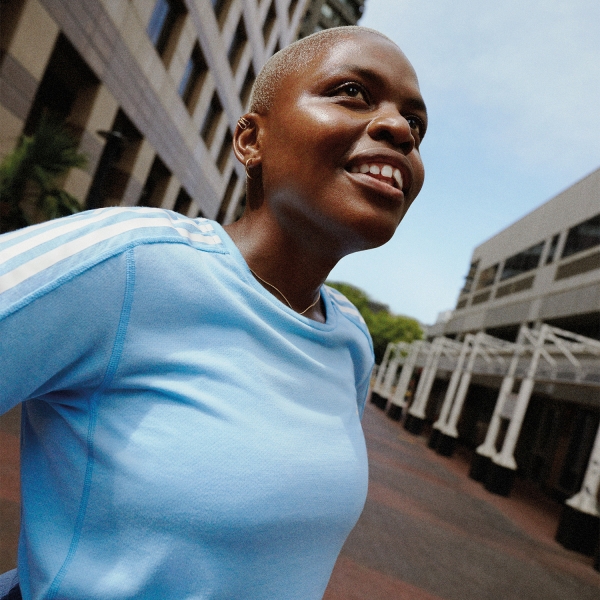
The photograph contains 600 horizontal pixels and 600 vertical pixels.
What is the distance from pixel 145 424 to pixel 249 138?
2.20ft

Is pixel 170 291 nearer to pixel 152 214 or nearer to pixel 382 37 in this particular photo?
pixel 152 214

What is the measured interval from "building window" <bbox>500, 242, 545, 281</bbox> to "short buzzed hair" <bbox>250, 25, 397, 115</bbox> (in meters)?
24.0

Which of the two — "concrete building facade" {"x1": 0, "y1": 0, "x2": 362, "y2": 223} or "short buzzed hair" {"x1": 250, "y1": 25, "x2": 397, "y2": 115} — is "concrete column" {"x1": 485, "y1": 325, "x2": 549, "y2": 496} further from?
"short buzzed hair" {"x1": 250, "y1": 25, "x2": 397, "y2": 115}

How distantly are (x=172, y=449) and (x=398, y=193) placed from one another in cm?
61

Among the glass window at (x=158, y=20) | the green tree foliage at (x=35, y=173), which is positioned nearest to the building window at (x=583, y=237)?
the glass window at (x=158, y=20)

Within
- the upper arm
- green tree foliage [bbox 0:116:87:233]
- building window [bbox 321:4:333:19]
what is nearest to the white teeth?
the upper arm

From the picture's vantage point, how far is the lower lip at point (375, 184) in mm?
1036

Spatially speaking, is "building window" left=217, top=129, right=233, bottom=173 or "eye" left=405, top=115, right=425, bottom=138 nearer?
"eye" left=405, top=115, right=425, bottom=138

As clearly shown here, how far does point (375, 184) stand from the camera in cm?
104

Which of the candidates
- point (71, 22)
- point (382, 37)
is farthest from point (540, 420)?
point (382, 37)

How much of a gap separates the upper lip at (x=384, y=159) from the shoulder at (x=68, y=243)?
1.15ft

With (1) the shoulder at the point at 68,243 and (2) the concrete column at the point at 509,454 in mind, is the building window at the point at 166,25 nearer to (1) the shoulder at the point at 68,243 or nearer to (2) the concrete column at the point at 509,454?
(2) the concrete column at the point at 509,454

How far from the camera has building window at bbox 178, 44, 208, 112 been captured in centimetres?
1549

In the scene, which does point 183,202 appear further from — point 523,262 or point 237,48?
point 523,262
